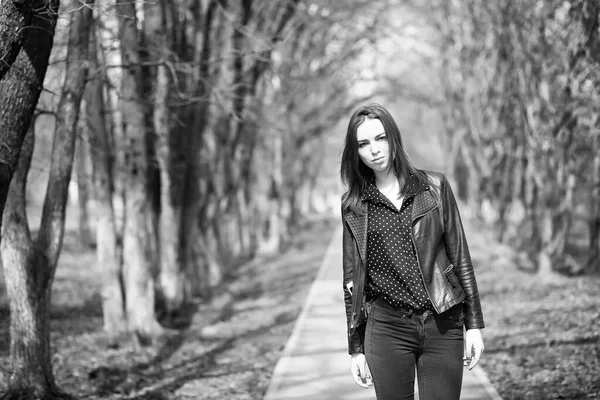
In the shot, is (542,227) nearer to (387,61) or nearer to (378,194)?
(378,194)

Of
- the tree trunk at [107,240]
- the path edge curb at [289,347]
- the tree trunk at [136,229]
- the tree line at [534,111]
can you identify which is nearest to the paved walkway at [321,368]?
the path edge curb at [289,347]

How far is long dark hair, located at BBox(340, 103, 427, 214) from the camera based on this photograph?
3.64 m

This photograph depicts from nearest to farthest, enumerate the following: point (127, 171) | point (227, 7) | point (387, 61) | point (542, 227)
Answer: point (127, 171)
point (227, 7)
point (542, 227)
point (387, 61)

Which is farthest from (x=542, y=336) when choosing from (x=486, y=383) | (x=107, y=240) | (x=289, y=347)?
(x=107, y=240)

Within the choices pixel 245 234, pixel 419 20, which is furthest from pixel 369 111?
pixel 419 20

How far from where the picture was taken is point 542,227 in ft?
52.4

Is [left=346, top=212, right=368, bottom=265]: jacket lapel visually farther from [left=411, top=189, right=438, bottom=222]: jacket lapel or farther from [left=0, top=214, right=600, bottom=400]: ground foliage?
[left=0, top=214, right=600, bottom=400]: ground foliage

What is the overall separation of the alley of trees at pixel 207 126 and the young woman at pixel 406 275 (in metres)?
2.70

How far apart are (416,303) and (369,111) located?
86 centimetres

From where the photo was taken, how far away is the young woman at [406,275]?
11.6ft

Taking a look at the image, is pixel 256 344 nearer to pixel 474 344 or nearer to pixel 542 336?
pixel 542 336

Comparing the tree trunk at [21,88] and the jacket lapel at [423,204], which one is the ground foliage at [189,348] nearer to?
the tree trunk at [21,88]

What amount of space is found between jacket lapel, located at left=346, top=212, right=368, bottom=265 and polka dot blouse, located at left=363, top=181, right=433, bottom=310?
0.02 m

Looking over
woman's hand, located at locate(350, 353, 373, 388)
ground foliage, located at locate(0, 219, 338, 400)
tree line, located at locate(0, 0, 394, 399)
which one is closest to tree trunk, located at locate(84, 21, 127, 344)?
tree line, located at locate(0, 0, 394, 399)
